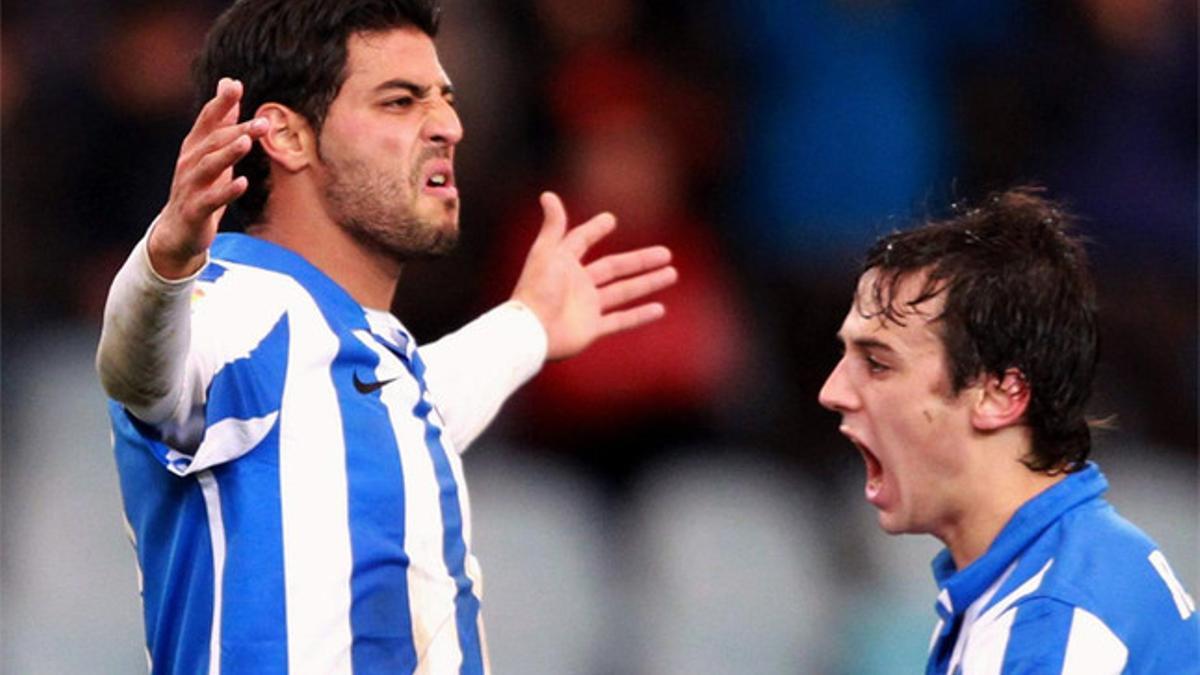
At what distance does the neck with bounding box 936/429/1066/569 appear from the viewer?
3.15m

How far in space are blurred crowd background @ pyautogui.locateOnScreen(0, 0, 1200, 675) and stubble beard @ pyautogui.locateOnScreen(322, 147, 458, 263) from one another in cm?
207

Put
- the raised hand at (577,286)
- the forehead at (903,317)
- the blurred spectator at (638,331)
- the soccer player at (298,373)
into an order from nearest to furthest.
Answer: the soccer player at (298,373) → the forehead at (903,317) → the raised hand at (577,286) → the blurred spectator at (638,331)

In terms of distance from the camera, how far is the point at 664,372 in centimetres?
596

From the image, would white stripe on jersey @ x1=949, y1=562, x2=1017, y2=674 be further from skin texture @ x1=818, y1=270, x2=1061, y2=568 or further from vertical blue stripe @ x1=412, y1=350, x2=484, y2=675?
vertical blue stripe @ x1=412, y1=350, x2=484, y2=675

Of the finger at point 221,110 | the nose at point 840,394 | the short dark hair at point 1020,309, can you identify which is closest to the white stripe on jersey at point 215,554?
the finger at point 221,110

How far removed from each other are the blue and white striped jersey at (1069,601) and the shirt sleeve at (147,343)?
123 cm

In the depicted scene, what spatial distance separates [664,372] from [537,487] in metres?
0.50

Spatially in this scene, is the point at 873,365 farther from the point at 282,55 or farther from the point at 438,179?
the point at 282,55

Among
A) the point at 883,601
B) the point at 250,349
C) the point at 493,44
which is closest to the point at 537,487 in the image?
the point at 883,601

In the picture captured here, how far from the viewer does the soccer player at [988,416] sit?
299 cm

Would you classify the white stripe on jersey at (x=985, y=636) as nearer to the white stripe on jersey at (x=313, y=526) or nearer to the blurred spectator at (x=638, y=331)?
the white stripe on jersey at (x=313, y=526)

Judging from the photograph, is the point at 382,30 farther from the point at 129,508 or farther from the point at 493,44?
the point at 493,44

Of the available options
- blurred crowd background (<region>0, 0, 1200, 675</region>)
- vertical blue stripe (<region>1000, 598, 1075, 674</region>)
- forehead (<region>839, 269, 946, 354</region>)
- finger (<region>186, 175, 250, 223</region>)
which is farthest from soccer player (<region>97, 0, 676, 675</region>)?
blurred crowd background (<region>0, 0, 1200, 675</region>)

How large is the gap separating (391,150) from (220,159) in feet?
2.44
